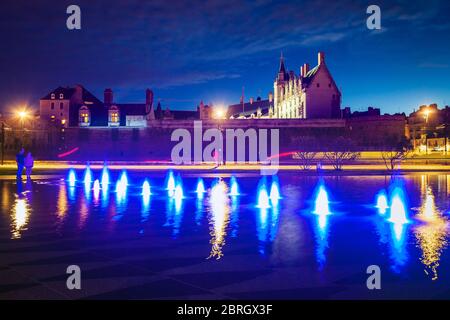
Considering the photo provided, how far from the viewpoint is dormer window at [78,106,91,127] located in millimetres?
83125

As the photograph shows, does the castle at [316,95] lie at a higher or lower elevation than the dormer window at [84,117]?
higher

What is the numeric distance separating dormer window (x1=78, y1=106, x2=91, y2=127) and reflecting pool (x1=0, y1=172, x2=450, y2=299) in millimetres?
68681

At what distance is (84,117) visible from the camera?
273 feet

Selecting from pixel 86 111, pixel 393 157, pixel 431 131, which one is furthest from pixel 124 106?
pixel 431 131

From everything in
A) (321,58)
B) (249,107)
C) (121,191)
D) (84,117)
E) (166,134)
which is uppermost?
(321,58)

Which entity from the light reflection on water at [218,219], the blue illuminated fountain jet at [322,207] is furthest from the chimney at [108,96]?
the blue illuminated fountain jet at [322,207]

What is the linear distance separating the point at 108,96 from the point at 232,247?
3342 inches

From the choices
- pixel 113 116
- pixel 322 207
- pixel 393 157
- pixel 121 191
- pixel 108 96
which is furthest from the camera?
pixel 108 96

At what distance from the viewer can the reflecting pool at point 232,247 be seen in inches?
261

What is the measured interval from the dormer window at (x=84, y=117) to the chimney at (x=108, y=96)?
5.81 metres

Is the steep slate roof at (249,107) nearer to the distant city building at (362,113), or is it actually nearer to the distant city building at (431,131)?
the distant city building at (362,113)

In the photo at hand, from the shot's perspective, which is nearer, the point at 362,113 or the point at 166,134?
the point at 166,134

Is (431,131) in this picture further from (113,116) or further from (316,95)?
(113,116)

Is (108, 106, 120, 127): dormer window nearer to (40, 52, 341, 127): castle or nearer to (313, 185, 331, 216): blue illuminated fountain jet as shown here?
(40, 52, 341, 127): castle
